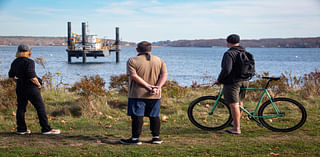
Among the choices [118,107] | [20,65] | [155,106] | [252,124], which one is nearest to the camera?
[155,106]

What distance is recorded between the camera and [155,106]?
538 centimetres

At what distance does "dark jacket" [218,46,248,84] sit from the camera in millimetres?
5844

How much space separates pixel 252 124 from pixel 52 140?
4.04 meters

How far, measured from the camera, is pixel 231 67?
19.2 ft

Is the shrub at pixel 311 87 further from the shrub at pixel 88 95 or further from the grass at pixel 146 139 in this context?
the shrub at pixel 88 95

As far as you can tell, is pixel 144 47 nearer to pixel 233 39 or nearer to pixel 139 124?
pixel 139 124

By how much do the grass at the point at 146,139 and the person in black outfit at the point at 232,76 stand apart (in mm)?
623

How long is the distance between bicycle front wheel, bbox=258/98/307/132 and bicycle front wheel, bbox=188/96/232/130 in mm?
681

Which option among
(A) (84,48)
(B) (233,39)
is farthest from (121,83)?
(A) (84,48)

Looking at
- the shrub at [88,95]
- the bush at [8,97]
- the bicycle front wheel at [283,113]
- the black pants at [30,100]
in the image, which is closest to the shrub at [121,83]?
the shrub at [88,95]

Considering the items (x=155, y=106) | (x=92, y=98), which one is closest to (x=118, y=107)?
→ (x=92, y=98)

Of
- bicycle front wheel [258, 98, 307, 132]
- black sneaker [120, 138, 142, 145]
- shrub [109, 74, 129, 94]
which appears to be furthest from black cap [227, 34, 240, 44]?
shrub [109, 74, 129, 94]

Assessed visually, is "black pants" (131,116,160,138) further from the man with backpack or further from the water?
the water

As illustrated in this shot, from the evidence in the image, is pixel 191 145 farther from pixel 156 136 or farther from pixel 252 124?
Answer: pixel 252 124
